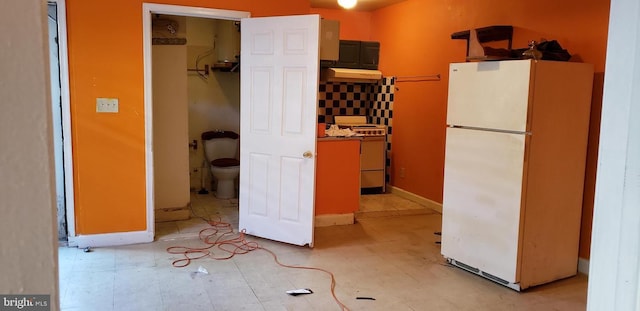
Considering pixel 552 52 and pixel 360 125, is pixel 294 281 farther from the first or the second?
pixel 360 125

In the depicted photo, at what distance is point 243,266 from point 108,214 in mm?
→ 1356

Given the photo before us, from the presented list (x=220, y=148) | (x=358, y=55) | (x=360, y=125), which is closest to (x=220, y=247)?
Result: (x=220, y=148)

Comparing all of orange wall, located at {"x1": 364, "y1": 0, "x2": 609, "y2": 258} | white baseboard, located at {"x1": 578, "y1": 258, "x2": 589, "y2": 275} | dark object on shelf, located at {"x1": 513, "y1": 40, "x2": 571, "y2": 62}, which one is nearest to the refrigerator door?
dark object on shelf, located at {"x1": 513, "y1": 40, "x2": 571, "y2": 62}

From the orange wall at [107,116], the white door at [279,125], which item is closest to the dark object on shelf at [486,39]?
the white door at [279,125]

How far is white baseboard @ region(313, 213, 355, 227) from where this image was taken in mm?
4855

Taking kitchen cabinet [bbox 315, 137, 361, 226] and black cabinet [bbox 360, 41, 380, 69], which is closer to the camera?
kitchen cabinet [bbox 315, 137, 361, 226]

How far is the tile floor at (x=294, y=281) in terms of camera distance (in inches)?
122

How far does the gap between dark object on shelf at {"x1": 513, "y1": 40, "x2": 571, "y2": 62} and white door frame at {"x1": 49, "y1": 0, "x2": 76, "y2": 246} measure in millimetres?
3587

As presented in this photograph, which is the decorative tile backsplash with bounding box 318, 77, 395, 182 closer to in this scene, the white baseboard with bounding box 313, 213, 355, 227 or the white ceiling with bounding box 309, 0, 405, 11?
the white ceiling with bounding box 309, 0, 405, 11

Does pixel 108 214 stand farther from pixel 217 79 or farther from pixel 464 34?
pixel 464 34

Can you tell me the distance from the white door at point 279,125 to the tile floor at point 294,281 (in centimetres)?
27

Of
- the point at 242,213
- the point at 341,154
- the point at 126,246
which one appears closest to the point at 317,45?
the point at 341,154

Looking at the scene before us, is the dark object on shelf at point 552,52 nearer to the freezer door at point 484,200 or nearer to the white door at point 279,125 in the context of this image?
the freezer door at point 484,200

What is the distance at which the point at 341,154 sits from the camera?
15.8 ft
